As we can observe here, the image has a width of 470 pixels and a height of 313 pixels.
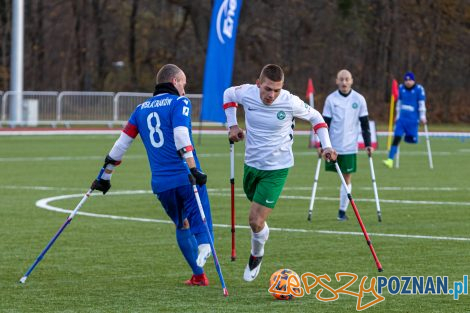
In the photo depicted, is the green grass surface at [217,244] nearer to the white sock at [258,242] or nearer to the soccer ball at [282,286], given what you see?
the soccer ball at [282,286]

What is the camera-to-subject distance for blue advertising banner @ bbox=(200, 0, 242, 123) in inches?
1287

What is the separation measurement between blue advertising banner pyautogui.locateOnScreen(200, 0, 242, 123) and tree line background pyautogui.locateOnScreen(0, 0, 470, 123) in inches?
1033

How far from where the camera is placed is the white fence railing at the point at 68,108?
142ft

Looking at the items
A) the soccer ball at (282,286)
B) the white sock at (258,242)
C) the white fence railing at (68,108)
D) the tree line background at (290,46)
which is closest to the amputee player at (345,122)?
the white sock at (258,242)

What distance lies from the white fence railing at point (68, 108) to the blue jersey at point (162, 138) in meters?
32.8

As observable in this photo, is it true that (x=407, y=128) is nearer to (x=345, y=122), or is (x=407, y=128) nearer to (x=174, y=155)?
(x=345, y=122)

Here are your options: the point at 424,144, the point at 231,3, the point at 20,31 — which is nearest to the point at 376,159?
the point at 231,3

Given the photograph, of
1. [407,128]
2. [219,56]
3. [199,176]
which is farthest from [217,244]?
[219,56]

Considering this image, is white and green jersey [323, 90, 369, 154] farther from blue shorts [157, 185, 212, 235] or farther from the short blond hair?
the short blond hair

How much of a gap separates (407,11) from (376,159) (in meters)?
33.1

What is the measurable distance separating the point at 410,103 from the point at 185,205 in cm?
1842

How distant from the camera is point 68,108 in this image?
147 ft

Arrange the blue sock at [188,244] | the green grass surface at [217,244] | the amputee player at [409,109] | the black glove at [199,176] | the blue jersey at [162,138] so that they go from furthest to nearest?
the amputee player at [409,109], the blue sock at [188,244], the blue jersey at [162,138], the black glove at [199,176], the green grass surface at [217,244]

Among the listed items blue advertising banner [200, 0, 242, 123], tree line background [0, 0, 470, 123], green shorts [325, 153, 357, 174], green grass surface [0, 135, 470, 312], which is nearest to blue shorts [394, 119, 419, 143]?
green grass surface [0, 135, 470, 312]
